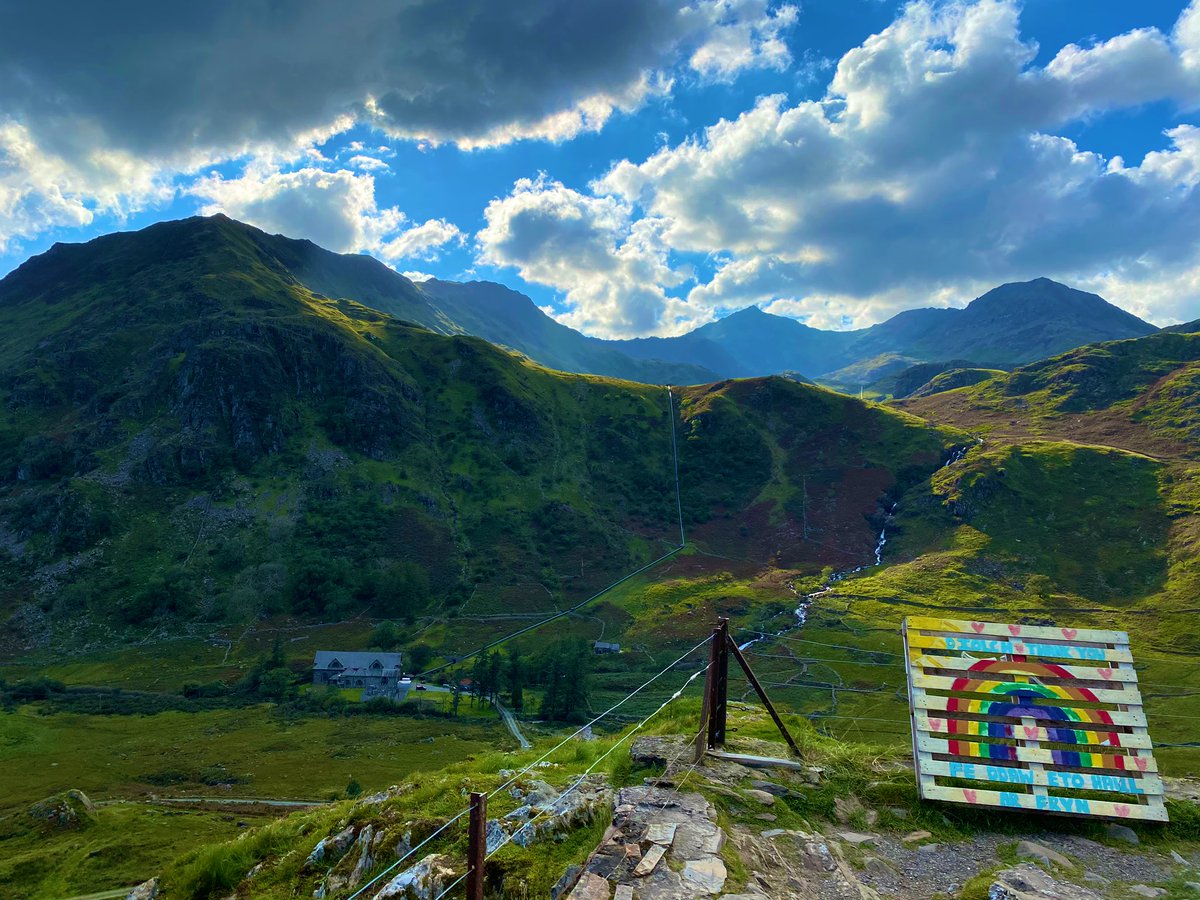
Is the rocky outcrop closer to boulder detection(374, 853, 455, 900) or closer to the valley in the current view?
the valley

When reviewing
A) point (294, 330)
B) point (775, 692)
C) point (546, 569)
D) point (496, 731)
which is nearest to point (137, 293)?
point (294, 330)

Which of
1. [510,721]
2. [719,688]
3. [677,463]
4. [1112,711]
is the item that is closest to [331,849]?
[719,688]

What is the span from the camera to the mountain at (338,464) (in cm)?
11862

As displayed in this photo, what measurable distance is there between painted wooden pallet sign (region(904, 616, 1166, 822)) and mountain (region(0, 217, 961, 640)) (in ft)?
362

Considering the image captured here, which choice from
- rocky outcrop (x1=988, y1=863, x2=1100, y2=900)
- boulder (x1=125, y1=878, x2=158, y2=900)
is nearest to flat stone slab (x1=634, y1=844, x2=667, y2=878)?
rocky outcrop (x1=988, y1=863, x2=1100, y2=900)

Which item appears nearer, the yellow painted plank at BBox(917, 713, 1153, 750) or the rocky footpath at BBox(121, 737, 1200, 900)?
the rocky footpath at BBox(121, 737, 1200, 900)

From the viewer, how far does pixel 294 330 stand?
168 m

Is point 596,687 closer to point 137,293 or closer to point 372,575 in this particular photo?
point 372,575

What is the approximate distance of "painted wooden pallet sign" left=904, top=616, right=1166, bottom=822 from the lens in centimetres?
1269

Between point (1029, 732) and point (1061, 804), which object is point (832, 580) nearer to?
point (1029, 732)

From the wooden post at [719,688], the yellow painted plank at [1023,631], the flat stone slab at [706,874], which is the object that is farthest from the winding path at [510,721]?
the flat stone slab at [706,874]

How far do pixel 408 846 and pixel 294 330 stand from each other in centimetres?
17925

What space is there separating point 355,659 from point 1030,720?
98.1 m

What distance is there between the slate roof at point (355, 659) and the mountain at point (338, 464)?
19630mm
